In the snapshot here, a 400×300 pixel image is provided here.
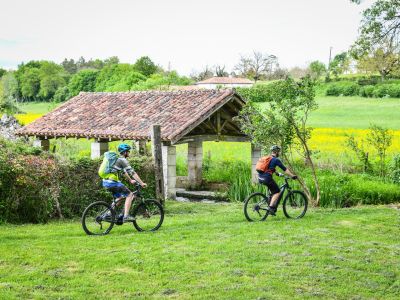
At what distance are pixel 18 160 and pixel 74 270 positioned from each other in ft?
18.7

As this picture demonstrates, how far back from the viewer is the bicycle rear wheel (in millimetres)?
12622

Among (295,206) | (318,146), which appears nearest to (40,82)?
(318,146)

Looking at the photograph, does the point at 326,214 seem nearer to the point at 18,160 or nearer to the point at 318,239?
the point at 318,239

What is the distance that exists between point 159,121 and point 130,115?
2.03m

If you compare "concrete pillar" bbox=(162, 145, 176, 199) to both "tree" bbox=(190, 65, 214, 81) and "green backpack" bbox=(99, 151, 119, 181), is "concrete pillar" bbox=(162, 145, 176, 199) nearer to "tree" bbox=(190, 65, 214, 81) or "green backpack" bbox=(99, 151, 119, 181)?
"green backpack" bbox=(99, 151, 119, 181)

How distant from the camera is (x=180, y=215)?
16391mm

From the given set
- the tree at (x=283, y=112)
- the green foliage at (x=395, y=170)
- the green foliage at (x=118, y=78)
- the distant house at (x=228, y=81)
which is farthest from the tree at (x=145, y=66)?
the tree at (x=283, y=112)

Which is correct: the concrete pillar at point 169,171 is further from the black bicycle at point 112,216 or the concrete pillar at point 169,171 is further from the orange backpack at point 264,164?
the orange backpack at point 264,164

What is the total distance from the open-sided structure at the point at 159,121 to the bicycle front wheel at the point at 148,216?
4.72 metres

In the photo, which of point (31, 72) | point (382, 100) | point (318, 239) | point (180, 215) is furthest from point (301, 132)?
point (31, 72)

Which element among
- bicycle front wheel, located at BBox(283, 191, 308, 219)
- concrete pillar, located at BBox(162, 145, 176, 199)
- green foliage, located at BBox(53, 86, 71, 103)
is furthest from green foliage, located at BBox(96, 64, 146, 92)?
bicycle front wheel, located at BBox(283, 191, 308, 219)

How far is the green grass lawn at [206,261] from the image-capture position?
8.93 m

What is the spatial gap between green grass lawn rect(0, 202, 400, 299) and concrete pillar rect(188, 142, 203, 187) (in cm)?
1100

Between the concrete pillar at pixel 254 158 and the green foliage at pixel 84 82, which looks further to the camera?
the green foliage at pixel 84 82
